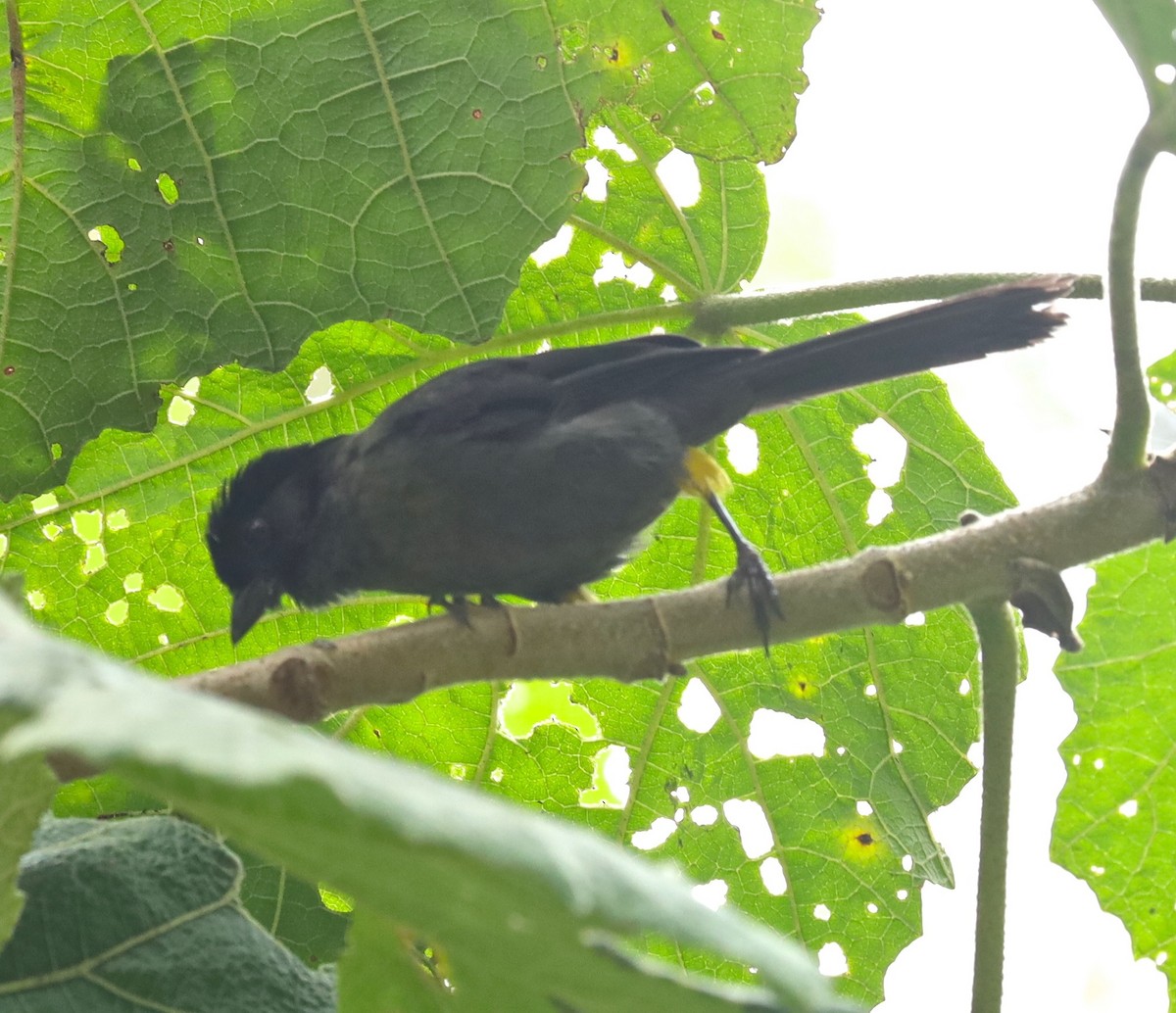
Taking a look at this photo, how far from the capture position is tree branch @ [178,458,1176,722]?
6.53ft

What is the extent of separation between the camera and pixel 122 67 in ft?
8.68

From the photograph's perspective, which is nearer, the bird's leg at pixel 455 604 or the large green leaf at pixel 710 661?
the bird's leg at pixel 455 604

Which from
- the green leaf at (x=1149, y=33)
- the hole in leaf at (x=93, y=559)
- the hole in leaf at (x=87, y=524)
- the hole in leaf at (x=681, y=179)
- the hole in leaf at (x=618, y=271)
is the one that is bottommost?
the hole in leaf at (x=93, y=559)

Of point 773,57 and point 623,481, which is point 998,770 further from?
point 773,57

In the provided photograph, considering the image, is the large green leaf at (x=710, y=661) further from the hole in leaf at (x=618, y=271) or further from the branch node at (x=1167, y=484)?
the branch node at (x=1167, y=484)

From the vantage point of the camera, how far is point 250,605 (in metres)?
3.11

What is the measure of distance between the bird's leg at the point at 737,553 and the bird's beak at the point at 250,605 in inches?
41.6

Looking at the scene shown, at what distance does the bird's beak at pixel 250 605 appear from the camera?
3.10 m

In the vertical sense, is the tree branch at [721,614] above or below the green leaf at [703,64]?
below

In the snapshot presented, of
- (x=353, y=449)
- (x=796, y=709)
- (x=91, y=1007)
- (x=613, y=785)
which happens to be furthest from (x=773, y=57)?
(x=91, y=1007)

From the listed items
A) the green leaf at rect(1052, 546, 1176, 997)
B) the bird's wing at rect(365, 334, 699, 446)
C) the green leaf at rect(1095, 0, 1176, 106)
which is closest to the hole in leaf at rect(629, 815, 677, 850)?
the green leaf at rect(1052, 546, 1176, 997)

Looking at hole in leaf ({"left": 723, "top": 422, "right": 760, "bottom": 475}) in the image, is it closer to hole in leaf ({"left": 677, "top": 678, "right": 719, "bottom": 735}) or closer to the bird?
the bird

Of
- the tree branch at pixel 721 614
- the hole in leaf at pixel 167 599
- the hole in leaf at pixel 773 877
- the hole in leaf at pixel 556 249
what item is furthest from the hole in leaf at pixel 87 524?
the hole in leaf at pixel 773 877

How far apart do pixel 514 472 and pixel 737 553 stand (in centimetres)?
57
